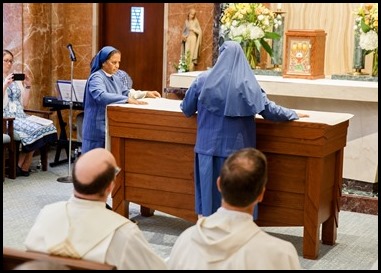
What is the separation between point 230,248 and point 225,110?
2.54 m

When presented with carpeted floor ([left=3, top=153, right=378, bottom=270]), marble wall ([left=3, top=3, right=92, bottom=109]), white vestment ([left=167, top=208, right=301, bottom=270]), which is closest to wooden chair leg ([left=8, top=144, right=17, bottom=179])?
carpeted floor ([left=3, top=153, right=378, bottom=270])

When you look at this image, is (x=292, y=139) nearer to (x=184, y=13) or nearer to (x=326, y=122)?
(x=326, y=122)

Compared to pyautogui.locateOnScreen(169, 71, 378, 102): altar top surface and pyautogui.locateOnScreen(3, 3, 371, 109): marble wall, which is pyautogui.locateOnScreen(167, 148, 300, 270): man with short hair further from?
pyautogui.locateOnScreen(3, 3, 371, 109): marble wall

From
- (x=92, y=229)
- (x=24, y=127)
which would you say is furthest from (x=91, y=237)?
(x=24, y=127)

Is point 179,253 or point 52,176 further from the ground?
point 179,253

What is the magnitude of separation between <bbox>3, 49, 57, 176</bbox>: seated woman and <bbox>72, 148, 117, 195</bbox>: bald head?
530 cm

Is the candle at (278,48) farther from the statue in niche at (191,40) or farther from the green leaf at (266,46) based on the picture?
the statue in niche at (191,40)

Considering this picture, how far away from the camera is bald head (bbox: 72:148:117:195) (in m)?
3.30

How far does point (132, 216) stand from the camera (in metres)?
6.89

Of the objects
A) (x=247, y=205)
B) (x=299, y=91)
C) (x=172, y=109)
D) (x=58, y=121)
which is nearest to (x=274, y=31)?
(x=299, y=91)

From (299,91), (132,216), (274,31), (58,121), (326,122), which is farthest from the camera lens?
(58,121)

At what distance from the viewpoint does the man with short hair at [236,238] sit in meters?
3.02

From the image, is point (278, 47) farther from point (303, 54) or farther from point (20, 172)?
point (20, 172)

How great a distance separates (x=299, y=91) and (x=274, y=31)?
1185 millimetres
